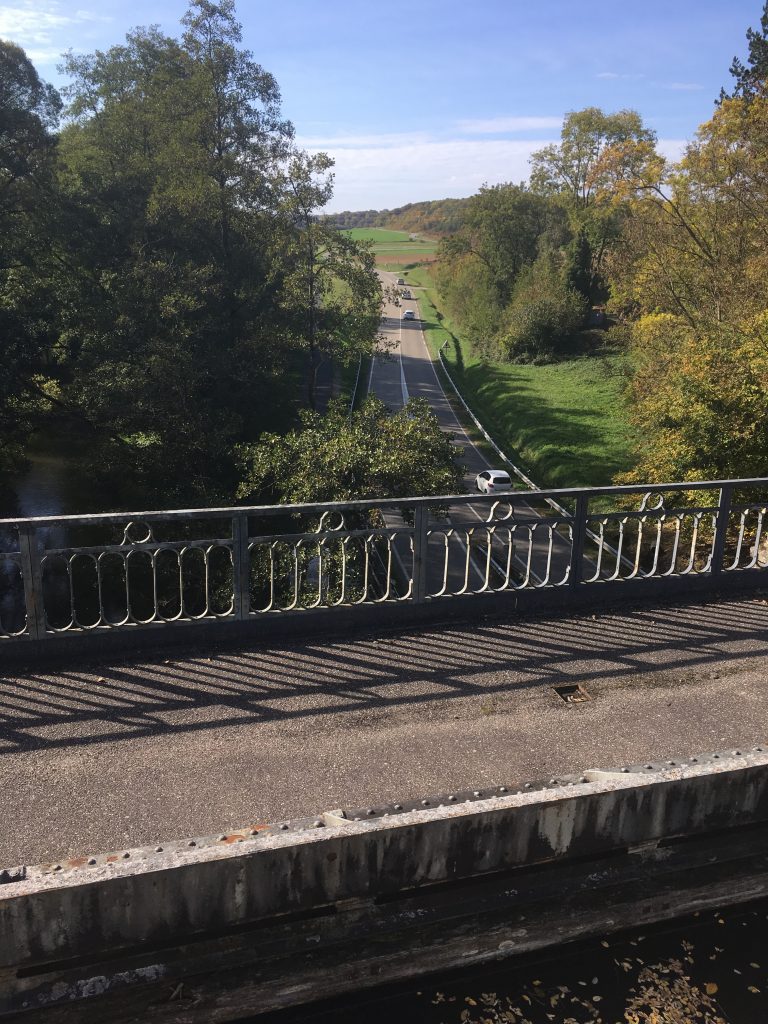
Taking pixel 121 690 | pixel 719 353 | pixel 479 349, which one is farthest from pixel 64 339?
pixel 479 349

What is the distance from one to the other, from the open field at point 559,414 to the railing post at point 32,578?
21.5 meters

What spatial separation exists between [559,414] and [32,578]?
32.4 metres

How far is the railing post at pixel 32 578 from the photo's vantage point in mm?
5676

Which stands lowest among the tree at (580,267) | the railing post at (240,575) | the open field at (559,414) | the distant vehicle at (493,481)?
the distant vehicle at (493,481)

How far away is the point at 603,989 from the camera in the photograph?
468 centimetres

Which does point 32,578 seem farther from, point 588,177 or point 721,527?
point 588,177

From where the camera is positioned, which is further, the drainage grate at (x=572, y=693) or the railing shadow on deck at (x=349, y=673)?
the drainage grate at (x=572, y=693)

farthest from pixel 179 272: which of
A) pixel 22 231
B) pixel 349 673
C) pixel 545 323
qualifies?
pixel 545 323

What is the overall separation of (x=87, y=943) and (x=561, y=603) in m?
4.70

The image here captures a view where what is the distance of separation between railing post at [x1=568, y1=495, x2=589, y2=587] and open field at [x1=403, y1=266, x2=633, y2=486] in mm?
18800

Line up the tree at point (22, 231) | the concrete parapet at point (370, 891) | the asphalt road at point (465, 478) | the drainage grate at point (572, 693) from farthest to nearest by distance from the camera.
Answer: the tree at point (22, 231) < the asphalt road at point (465, 478) < the drainage grate at point (572, 693) < the concrete parapet at point (370, 891)

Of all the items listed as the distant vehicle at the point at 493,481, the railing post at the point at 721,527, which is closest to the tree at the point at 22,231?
the distant vehicle at the point at 493,481

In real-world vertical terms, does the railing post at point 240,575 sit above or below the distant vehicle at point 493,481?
above

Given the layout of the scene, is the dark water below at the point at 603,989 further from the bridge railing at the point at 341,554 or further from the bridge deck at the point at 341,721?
the bridge railing at the point at 341,554
